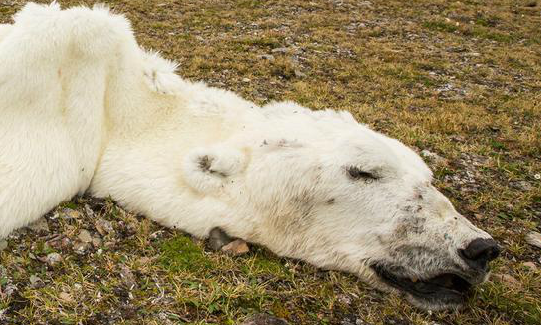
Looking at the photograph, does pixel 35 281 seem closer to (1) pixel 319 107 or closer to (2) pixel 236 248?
(2) pixel 236 248

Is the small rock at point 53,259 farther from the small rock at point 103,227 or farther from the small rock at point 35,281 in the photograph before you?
the small rock at point 103,227

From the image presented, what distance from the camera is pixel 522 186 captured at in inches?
235

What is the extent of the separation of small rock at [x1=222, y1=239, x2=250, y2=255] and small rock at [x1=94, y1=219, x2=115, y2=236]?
100cm

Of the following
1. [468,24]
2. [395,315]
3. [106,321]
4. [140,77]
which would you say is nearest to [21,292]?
[106,321]

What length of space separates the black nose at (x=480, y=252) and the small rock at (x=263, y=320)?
1325 millimetres

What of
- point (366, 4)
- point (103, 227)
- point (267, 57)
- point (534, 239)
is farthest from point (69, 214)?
point (366, 4)

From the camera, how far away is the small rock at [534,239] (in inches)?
184

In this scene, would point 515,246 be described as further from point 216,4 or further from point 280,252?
point 216,4

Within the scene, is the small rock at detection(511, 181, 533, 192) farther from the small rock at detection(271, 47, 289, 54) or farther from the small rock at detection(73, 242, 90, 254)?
the small rock at detection(271, 47, 289, 54)

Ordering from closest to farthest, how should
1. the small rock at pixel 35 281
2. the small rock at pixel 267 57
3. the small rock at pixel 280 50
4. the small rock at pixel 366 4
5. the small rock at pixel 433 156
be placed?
1. the small rock at pixel 35 281
2. the small rock at pixel 433 156
3. the small rock at pixel 267 57
4. the small rock at pixel 280 50
5. the small rock at pixel 366 4

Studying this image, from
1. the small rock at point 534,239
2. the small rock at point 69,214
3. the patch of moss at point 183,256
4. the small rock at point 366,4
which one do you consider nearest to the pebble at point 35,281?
the small rock at point 69,214

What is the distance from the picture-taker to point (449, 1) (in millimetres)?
21469

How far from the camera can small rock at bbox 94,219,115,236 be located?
397 cm

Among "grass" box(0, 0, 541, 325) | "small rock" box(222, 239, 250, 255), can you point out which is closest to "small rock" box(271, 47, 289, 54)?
"grass" box(0, 0, 541, 325)
